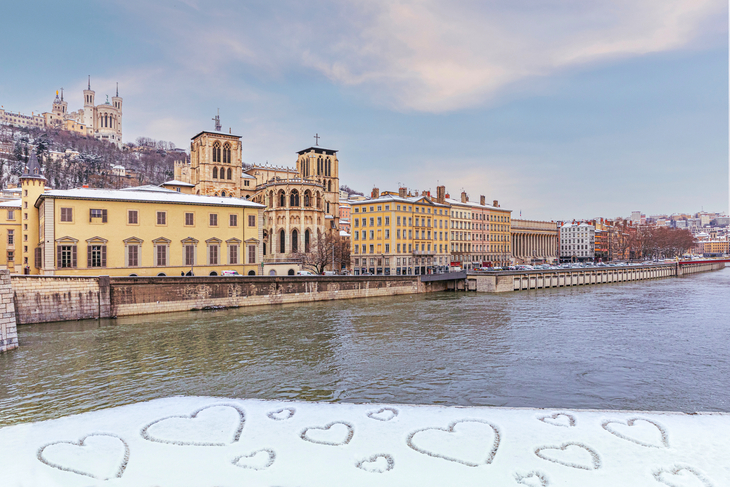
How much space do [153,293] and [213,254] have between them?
981 centimetres

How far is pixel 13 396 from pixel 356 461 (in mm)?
14711

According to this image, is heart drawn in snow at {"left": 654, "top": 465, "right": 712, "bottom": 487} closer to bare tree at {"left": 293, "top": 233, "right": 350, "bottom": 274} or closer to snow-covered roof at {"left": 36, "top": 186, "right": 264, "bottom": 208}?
snow-covered roof at {"left": 36, "top": 186, "right": 264, "bottom": 208}

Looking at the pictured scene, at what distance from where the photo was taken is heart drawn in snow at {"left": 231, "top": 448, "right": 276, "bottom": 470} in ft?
26.9

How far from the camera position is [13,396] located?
16188 millimetres

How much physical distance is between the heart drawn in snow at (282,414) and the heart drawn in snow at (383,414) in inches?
73.8

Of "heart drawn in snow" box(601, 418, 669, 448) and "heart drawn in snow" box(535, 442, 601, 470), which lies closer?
"heart drawn in snow" box(535, 442, 601, 470)

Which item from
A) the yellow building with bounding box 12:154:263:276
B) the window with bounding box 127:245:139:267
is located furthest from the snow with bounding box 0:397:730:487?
the window with bounding box 127:245:139:267

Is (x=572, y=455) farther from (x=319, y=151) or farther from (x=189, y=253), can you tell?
(x=319, y=151)

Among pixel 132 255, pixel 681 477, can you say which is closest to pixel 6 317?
pixel 132 255

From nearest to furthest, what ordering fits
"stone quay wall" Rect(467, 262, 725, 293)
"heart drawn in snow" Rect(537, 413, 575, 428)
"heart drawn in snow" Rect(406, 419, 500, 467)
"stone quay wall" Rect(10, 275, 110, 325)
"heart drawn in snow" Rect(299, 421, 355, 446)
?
"heart drawn in snow" Rect(406, 419, 500, 467) → "heart drawn in snow" Rect(299, 421, 355, 446) → "heart drawn in snow" Rect(537, 413, 575, 428) → "stone quay wall" Rect(10, 275, 110, 325) → "stone quay wall" Rect(467, 262, 725, 293)

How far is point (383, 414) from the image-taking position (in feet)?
35.4

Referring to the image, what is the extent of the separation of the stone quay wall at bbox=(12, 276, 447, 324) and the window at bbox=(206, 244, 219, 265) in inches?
262

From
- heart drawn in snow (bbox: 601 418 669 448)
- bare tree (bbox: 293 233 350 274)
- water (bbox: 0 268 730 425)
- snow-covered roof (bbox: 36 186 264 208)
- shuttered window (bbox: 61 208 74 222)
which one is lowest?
water (bbox: 0 268 730 425)

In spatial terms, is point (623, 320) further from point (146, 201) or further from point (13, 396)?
point (146, 201)
